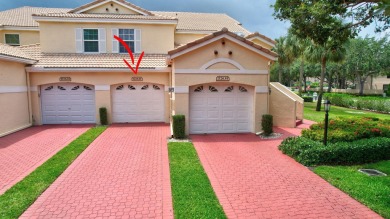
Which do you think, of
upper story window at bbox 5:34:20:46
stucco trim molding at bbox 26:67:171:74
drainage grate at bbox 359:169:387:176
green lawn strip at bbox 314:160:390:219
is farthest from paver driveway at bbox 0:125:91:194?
drainage grate at bbox 359:169:387:176

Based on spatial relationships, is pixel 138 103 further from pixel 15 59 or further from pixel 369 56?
pixel 369 56

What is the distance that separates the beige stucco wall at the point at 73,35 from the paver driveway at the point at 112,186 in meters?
8.85

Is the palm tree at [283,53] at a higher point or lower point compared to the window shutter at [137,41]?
higher

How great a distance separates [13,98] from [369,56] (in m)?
47.1

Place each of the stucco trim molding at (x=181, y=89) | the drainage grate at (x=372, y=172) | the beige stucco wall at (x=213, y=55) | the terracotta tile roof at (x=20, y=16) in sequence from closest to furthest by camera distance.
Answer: the drainage grate at (x=372, y=172) → the beige stucco wall at (x=213, y=55) → the stucco trim molding at (x=181, y=89) → the terracotta tile roof at (x=20, y=16)

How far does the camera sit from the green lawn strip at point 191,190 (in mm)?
5539

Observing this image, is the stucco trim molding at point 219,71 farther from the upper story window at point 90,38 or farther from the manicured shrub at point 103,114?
the upper story window at point 90,38

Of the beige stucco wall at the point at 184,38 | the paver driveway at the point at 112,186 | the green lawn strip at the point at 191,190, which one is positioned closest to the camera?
the green lawn strip at the point at 191,190

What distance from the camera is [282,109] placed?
15570mm

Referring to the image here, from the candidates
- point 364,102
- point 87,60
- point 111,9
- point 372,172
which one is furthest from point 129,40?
point 364,102

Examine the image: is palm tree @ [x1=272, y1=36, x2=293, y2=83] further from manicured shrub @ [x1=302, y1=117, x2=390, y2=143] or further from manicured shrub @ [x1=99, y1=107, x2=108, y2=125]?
manicured shrub @ [x1=99, y1=107, x2=108, y2=125]

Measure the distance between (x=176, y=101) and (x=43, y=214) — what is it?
7.87 metres

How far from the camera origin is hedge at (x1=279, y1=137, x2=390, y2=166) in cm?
866

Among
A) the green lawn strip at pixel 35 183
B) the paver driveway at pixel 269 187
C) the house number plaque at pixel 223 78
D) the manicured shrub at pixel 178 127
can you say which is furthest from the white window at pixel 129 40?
the paver driveway at pixel 269 187
